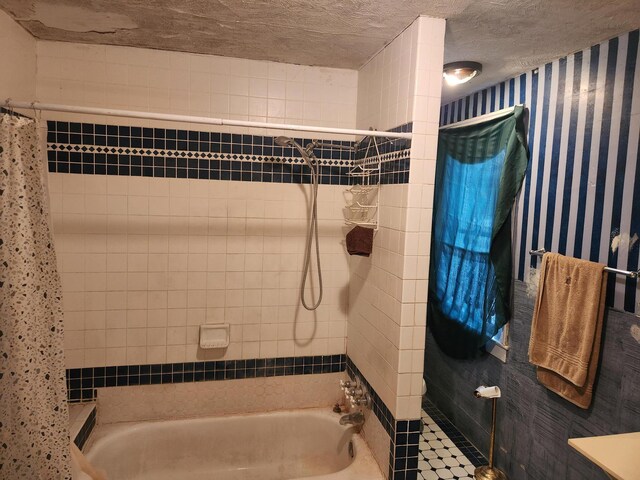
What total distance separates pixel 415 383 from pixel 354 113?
63.9 inches

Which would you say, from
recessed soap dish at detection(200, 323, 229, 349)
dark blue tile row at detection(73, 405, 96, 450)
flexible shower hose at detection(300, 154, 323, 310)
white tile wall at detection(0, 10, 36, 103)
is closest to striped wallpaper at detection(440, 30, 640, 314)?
flexible shower hose at detection(300, 154, 323, 310)

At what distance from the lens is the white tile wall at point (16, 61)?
1946mm

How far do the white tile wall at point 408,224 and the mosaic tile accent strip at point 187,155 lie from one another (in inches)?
8.3

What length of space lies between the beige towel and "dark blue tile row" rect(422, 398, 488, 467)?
2.85 feet

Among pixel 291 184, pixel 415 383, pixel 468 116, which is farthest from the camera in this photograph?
pixel 468 116

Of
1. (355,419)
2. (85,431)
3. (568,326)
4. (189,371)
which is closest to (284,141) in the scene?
(189,371)

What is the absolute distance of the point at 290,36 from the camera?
2.13m

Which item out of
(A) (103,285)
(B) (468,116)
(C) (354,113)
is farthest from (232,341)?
(B) (468,116)

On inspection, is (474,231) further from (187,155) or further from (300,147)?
(187,155)

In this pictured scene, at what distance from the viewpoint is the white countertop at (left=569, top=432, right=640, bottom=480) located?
55.9 inches

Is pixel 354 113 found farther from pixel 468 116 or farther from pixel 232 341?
pixel 232 341

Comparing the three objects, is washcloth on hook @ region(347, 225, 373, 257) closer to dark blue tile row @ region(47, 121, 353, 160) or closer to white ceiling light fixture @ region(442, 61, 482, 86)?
dark blue tile row @ region(47, 121, 353, 160)

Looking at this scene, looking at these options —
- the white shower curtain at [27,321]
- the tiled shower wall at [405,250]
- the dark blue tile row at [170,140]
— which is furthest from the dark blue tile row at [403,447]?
the dark blue tile row at [170,140]

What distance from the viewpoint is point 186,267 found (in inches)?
98.1
